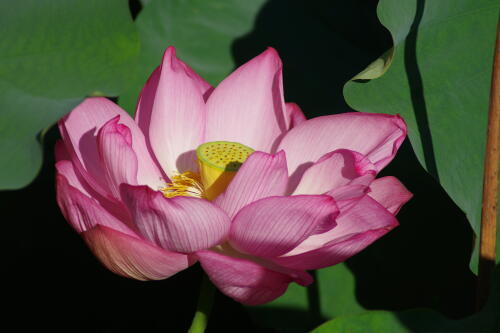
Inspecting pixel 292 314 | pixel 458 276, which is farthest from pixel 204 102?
pixel 458 276

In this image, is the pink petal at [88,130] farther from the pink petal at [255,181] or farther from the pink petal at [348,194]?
the pink petal at [348,194]

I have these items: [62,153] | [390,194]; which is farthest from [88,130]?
[390,194]

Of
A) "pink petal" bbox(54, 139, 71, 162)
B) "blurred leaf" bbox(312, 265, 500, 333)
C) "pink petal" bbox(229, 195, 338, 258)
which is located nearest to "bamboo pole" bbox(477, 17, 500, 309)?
"blurred leaf" bbox(312, 265, 500, 333)

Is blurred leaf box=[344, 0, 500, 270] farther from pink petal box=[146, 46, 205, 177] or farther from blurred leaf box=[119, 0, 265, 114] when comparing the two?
blurred leaf box=[119, 0, 265, 114]

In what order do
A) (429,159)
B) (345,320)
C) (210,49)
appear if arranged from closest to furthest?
1. (345,320)
2. (429,159)
3. (210,49)

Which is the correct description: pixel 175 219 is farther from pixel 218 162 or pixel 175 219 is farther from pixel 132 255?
pixel 218 162

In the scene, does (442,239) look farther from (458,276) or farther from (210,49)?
(210,49)

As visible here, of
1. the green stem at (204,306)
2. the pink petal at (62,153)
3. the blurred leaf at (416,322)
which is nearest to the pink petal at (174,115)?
the pink petal at (62,153)
